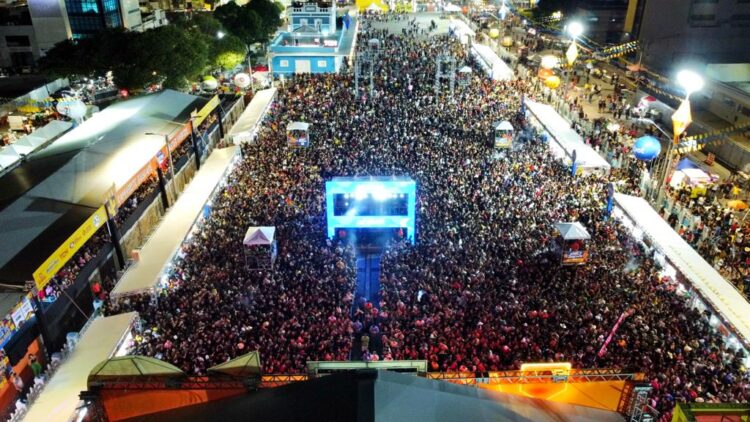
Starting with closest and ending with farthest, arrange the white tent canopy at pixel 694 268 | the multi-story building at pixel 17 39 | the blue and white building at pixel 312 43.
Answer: the white tent canopy at pixel 694 268, the blue and white building at pixel 312 43, the multi-story building at pixel 17 39

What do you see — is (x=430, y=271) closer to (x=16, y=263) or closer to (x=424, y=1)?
(x=16, y=263)

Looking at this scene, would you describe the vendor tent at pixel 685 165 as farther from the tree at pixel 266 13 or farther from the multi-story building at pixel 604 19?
the tree at pixel 266 13

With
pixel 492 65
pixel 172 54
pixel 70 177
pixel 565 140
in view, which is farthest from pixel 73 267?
pixel 492 65

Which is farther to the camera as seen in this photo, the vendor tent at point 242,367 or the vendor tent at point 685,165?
the vendor tent at point 685,165

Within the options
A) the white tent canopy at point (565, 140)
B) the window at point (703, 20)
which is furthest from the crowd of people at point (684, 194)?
the window at point (703, 20)

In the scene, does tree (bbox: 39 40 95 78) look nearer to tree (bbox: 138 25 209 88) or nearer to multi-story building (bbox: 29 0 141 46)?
tree (bbox: 138 25 209 88)

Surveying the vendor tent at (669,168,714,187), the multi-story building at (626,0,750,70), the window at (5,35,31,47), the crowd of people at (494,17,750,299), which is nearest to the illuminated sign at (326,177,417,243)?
the crowd of people at (494,17,750,299)

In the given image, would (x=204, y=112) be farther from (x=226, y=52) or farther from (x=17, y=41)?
(x=17, y=41)
